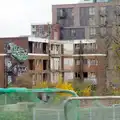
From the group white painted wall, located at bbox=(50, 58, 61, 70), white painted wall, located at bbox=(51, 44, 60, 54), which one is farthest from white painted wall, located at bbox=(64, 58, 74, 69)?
white painted wall, located at bbox=(51, 44, 60, 54)

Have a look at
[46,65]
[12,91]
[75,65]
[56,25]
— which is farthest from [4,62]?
[12,91]

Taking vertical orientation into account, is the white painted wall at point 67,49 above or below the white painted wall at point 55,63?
above

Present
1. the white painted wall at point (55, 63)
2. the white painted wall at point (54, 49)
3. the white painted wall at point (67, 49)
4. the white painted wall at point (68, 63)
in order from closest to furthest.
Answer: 1. the white painted wall at point (55, 63)
2. the white painted wall at point (54, 49)
3. the white painted wall at point (68, 63)
4. the white painted wall at point (67, 49)

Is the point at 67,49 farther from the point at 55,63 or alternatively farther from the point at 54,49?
the point at 55,63

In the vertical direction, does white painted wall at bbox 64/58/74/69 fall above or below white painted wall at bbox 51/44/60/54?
below

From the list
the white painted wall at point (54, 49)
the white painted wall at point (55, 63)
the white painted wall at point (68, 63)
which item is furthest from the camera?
the white painted wall at point (68, 63)

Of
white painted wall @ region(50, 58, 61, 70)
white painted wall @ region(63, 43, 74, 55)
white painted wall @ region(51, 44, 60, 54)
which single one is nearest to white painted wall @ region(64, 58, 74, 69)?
white painted wall @ region(63, 43, 74, 55)

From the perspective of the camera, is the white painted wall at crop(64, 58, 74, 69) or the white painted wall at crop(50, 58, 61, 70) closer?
the white painted wall at crop(50, 58, 61, 70)

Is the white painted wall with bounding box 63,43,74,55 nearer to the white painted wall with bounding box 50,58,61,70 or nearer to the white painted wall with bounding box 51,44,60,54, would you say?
the white painted wall with bounding box 51,44,60,54

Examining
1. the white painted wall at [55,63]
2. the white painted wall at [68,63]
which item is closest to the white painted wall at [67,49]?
the white painted wall at [68,63]

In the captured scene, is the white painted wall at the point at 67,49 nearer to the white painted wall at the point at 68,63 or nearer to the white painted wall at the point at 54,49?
the white painted wall at the point at 68,63

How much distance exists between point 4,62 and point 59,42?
10070 mm

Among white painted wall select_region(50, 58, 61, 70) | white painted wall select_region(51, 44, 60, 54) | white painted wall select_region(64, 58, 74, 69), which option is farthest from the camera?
white painted wall select_region(64, 58, 74, 69)

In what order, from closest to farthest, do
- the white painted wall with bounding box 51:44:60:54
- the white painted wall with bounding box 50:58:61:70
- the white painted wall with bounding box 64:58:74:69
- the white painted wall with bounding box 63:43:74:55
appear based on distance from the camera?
1. the white painted wall with bounding box 50:58:61:70
2. the white painted wall with bounding box 51:44:60:54
3. the white painted wall with bounding box 64:58:74:69
4. the white painted wall with bounding box 63:43:74:55
